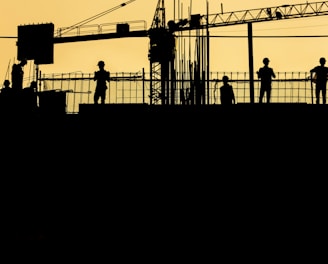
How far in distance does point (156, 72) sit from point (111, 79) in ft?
161

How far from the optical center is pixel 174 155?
1634 centimetres

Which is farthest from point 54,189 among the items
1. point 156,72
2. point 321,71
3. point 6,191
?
point 156,72

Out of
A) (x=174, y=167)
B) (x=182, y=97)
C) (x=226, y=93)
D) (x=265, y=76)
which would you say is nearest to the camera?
(x=174, y=167)

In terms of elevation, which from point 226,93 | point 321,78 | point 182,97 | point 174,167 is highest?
point 321,78

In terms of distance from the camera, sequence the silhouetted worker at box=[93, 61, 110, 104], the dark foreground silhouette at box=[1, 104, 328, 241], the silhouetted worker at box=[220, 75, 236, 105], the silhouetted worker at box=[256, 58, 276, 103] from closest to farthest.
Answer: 1. the dark foreground silhouette at box=[1, 104, 328, 241]
2. the silhouetted worker at box=[220, 75, 236, 105]
3. the silhouetted worker at box=[93, 61, 110, 104]
4. the silhouetted worker at box=[256, 58, 276, 103]

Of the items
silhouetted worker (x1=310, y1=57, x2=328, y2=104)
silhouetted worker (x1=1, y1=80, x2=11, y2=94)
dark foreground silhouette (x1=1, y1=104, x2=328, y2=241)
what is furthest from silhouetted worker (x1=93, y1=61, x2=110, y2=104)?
silhouetted worker (x1=310, y1=57, x2=328, y2=104)

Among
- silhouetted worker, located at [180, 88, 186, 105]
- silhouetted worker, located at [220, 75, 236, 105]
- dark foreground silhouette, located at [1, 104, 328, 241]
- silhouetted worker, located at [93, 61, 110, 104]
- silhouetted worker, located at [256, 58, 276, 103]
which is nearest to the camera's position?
dark foreground silhouette, located at [1, 104, 328, 241]

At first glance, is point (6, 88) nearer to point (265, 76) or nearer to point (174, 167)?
point (174, 167)

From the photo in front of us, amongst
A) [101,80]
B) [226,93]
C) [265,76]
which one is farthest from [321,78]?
[101,80]

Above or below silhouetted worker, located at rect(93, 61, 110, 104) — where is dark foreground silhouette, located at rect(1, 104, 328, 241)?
below

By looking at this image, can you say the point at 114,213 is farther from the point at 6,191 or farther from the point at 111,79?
the point at 111,79

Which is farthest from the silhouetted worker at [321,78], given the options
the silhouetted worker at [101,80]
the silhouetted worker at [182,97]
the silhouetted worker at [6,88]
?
the silhouetted worker at [6,88]

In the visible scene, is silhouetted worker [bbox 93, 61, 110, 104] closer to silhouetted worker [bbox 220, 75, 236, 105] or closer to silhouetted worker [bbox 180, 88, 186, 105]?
silhouetted worker [bbox 220, 75, 236, 105]

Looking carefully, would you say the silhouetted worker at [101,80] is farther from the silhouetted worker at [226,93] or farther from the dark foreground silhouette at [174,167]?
the silhouetted worker at [226,93]
